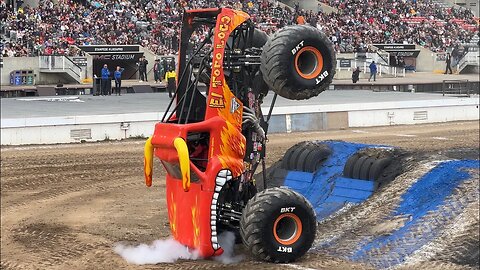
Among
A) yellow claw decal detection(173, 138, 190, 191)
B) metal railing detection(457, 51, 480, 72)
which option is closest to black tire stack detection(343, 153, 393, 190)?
yellow claw decal detection(173, 138, 190, 191)

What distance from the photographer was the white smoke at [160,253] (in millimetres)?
9070

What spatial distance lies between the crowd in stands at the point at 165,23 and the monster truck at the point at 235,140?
22239 mm

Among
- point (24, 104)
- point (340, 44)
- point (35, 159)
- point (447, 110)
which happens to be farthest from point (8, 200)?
point (340, 44)

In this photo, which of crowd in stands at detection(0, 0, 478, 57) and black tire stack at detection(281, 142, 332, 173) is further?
crowd in stands at detection(0, 0, 478, 57)

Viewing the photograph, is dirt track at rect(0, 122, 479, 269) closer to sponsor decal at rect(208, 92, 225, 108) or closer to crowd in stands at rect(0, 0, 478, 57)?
sponsor decal at rect(208, 92, 225, 108)

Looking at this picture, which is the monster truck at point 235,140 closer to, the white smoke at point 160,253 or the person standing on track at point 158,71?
the white smoke at point 160,253

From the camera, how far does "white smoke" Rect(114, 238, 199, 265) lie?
29.8 ft

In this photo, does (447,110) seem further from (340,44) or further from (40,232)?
(340,44)

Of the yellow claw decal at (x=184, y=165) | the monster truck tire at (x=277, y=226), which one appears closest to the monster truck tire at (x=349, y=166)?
the monster truck tire at (x=277, y=226)

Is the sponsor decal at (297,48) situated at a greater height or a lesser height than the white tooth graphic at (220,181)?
greater

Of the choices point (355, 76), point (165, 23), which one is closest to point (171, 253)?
point (355, 76)

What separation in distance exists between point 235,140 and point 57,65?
2978cm

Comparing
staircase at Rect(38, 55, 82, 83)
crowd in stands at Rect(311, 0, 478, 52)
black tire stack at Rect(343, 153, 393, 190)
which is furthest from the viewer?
crowd in stands at Rect(311, 0, 478, 52)

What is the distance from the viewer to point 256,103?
9.34 metres
